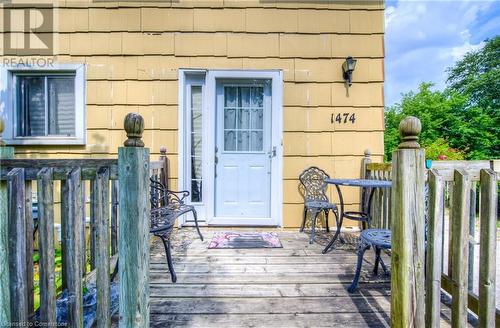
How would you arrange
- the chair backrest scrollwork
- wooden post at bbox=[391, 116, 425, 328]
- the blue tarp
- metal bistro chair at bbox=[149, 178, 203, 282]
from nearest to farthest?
1. wooden post at bbox=[391, 116, 425, 328]
2. the blue tarp
3. metal bistro chair at bbox=[149, 178, 203, 282]
4. the chair backrest scrollwork

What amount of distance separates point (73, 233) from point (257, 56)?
9.74 feet

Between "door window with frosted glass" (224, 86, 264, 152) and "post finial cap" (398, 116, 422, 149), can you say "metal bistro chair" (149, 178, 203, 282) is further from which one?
"post finial cap" (398, 116, 422, 149)

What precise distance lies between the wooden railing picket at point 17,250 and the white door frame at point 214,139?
2269 mm

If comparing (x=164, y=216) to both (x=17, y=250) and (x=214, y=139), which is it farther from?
(x=214, y=139)

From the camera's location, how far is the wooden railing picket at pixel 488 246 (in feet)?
3.96

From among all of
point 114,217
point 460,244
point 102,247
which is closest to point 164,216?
point 114,217

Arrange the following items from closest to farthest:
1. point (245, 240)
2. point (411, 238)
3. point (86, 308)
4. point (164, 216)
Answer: point (411, 238)
point (86, 308)
point (164, 216)
point (245, 240)

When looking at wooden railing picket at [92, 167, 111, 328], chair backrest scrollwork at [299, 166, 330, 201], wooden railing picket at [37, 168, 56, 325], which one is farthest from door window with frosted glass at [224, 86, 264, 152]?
wooden railing picket at [37, 168, 56, 325]

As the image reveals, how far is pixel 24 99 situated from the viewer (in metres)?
3.59

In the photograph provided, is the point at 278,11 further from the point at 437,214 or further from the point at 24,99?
the point at 24,99

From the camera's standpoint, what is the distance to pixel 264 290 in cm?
195

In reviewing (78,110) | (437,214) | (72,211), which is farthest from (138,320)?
(78,110)

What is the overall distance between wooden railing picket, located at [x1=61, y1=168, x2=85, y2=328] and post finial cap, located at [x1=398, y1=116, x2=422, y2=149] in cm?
152

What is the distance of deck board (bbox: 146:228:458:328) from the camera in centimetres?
162
